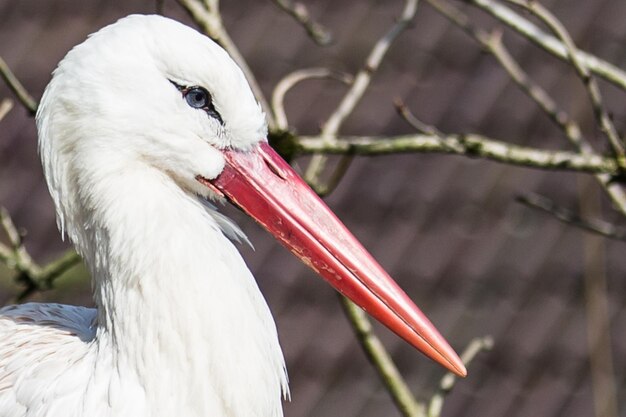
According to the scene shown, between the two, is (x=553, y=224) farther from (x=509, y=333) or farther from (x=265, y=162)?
(x=265, y=162)

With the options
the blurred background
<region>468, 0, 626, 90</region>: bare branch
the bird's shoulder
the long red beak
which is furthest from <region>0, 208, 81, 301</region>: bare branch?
the blurred background

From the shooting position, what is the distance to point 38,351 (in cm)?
206

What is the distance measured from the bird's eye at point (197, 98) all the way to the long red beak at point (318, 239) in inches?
3.6

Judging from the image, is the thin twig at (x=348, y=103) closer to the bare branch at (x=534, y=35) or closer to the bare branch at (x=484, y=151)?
the bare branch at (x=484, y=151)

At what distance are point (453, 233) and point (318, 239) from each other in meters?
2.24

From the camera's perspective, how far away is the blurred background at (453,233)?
4.11 metres

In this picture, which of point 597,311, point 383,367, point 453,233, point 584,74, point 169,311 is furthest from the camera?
point 453,233

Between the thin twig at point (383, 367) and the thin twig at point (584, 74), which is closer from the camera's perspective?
the thin twig at point (584, 74)

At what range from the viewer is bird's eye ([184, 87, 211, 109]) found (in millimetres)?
2023

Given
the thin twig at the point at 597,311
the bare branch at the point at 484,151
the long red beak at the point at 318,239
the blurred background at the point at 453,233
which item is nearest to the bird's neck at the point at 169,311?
the long red beak at the point at 318,239

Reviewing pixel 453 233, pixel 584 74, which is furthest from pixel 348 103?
pixel 453 233

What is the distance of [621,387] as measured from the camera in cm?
406

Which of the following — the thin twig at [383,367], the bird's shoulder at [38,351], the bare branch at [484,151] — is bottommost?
the thin twig at [383,367]

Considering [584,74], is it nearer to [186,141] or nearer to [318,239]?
[318,239]
